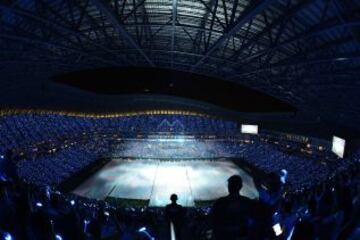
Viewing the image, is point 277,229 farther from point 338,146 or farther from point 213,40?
point 213,40

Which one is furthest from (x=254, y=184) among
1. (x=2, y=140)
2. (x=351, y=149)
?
(x=2, y=140)

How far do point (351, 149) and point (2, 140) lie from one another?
29.5m

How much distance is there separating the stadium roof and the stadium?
140mm

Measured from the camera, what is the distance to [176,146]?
50.0 meters

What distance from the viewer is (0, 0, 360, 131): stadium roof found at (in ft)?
58.6

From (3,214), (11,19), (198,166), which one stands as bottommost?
(198,166)

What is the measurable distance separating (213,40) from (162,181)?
14668 millimetres

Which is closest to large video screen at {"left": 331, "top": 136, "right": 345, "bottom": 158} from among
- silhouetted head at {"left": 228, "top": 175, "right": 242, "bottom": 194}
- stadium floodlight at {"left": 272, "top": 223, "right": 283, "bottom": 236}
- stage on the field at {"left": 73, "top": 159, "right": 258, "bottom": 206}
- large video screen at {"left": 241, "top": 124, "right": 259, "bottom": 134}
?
stage on the field at {"left": 73, "top": 159, "right": 258, "bottom": 206}

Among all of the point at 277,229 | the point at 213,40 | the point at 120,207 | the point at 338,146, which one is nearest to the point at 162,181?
the point at 213,40

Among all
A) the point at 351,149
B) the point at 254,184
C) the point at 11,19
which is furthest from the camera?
the point at 254,184

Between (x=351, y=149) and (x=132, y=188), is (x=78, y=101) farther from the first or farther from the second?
(x=351, y=149)

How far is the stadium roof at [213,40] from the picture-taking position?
58.6ft

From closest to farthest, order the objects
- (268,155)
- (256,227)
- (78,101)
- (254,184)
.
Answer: (256,227) → (254,184) → (268,155) → (78,101)

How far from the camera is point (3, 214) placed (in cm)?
638
